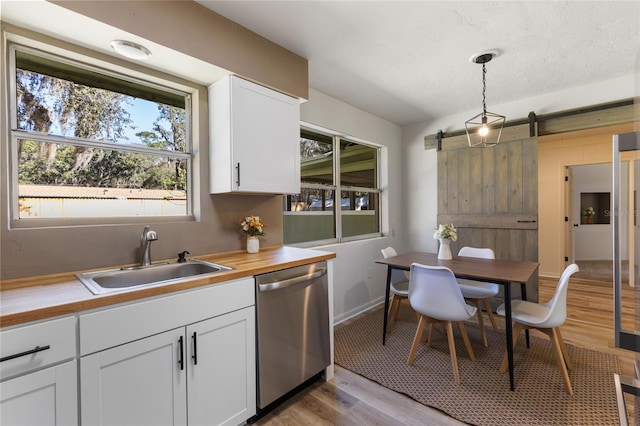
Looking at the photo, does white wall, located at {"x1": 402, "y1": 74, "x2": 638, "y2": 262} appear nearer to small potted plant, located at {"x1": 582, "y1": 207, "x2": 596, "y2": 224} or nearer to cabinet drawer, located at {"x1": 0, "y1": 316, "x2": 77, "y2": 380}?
cabinet drawer, located at {"x1": 0, "y1": 316, "x2": 77, "y2": 380}

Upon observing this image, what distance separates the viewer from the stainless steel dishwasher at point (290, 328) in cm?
177

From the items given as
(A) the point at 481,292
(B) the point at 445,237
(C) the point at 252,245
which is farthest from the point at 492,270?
(C) the point at 252,245

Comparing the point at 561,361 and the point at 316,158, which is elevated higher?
the point at 316,158

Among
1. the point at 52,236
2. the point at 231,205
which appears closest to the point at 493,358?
the point at 231,205

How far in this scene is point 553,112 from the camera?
327 centimetres

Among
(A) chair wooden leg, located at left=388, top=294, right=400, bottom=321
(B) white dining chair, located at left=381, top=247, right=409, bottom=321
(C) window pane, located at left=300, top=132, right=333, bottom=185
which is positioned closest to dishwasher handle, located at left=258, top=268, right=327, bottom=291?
(B) white dining chair, located at left=381, top=247, right=409, bottom=321

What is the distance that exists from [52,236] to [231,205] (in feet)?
3.59

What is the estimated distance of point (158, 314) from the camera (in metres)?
1.36

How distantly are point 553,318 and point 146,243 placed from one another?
2740mm

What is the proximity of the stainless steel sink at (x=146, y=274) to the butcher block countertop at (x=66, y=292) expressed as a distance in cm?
6

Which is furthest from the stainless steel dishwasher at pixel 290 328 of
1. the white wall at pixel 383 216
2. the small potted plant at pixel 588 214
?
the small potted plant at pixel 588 214

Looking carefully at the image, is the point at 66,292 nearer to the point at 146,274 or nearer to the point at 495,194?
the point at 146,274

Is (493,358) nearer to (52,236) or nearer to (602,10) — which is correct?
(602,10)

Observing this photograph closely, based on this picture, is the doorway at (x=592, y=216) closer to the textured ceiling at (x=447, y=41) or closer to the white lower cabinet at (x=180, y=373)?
the textured ceiling at (x=447, y=41)
